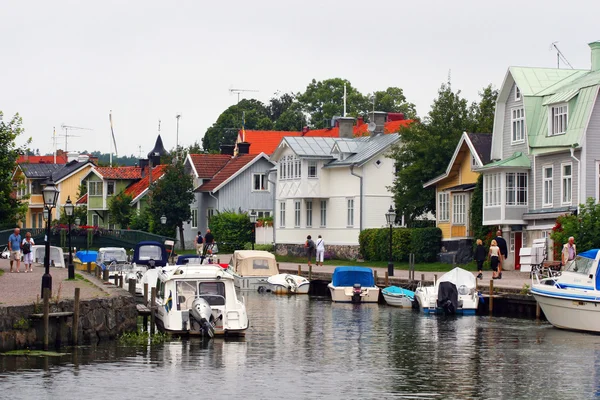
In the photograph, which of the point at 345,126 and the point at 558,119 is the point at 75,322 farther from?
the point at 345,126

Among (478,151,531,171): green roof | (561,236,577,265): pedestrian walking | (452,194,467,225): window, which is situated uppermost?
(478,151,531,171): green roof

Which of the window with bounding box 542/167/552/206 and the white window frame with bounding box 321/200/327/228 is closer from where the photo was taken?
the window with bounding box 542/167/552/206

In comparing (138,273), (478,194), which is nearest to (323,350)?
(138,273)

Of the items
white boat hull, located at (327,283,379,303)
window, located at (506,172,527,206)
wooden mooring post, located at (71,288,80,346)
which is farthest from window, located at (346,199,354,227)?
wooden mooring post, located at (71,288,80,346)

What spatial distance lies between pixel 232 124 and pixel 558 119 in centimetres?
9359

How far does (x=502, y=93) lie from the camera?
58031 millimetres

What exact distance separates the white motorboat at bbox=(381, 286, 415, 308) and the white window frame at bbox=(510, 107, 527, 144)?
40.9 feet

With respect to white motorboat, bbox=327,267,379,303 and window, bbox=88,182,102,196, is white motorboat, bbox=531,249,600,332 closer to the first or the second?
white motorboat, bbox=327,267,379,303

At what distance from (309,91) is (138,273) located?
92281 millimetres

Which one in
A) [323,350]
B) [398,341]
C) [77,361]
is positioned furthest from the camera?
[398,341]

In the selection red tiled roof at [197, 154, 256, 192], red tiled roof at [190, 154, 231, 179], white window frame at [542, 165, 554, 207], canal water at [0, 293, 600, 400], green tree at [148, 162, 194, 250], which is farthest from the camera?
red tiled roof at [190, 154, 231, 179]

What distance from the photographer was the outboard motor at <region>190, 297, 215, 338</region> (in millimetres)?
34344

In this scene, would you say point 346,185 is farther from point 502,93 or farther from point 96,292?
point 96,292

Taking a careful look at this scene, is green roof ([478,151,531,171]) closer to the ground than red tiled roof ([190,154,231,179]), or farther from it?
closer to the ground
